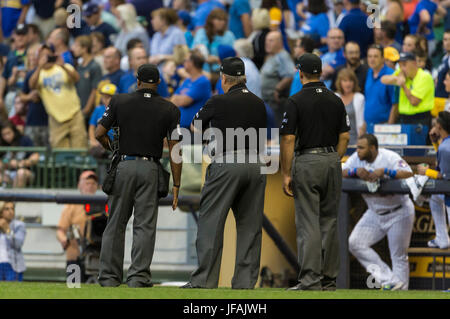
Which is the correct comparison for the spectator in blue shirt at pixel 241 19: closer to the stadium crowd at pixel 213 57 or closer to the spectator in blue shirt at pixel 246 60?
the stadium crowd at pixel 213 57

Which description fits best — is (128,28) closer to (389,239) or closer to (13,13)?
(13,13)

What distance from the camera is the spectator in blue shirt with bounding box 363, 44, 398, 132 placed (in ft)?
47.9

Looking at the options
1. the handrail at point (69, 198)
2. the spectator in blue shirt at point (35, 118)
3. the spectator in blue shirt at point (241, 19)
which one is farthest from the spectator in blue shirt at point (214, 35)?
the handrail at point (69, 198)

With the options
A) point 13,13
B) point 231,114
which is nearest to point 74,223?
point 231,114

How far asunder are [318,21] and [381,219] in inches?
228

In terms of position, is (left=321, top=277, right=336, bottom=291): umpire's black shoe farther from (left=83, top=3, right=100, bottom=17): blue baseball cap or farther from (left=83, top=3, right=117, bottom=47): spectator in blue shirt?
(left=83, top=3, right=100, bottom=17): blue baseball cap

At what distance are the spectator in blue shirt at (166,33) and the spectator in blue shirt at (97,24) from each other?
4.39 feet

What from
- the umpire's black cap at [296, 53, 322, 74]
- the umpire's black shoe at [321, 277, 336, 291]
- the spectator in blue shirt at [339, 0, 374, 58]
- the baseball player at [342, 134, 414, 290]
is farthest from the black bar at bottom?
the spectator in blue shirt at [339, 0, 374, 58]

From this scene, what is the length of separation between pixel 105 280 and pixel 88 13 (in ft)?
31.1

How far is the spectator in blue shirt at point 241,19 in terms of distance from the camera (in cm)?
1828

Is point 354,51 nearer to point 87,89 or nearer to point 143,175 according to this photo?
point 87,89

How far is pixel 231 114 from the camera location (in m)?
10.2

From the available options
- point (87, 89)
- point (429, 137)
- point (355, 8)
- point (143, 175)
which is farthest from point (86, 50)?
point (143, 175)

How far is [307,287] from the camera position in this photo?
10.2m
